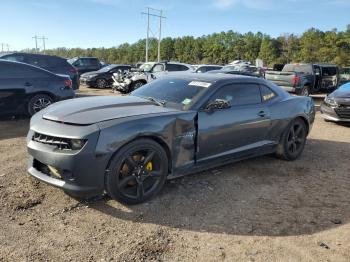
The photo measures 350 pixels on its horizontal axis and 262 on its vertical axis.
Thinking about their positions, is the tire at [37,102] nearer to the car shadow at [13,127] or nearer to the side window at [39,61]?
the car shadow at [13,127]

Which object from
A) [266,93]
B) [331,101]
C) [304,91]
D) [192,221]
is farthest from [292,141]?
[304,91]

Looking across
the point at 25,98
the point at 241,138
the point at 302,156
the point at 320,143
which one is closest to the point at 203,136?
the point at 241,138

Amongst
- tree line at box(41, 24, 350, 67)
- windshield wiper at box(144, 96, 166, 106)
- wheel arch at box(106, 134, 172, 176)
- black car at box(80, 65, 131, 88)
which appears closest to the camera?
wheel arch at box(106, 134, 172, 176)

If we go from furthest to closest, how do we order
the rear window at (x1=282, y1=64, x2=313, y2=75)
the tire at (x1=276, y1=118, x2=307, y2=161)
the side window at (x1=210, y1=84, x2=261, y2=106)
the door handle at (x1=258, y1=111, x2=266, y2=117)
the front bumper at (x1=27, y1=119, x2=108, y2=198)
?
the rear window at (x1=282, y1=64, x2=313, y2=75), the tire at (x1=276, y1=118, x2=307, y2=161), the door handle at (x1=258, y1=111, x2=266, y2=117), the side window at (x1=210, y1=84, x2=261, y2=106), the front bumper at (x1=27, y1=119, x2=108, y2=198)

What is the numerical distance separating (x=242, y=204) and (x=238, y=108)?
58.0 inches

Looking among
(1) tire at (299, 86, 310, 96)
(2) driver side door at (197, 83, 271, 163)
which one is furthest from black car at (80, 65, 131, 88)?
(2) driver side door at (197, 83, 271, 163)

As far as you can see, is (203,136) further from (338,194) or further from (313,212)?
(338,194)

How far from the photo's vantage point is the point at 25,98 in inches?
340

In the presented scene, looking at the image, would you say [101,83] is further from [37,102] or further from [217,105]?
[217,105]

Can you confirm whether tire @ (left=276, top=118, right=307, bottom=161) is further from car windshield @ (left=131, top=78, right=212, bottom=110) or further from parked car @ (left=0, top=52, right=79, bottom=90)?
parked car @ (left=0, top=52, right=79, bottom=90)

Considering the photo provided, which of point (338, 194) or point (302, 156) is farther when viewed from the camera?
point (302, 156)

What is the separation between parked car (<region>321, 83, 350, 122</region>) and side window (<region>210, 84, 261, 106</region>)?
5.38 metres

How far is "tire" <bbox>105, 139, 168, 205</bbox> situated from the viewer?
402 centimetres

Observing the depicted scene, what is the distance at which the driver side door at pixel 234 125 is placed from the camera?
16.1 ft
